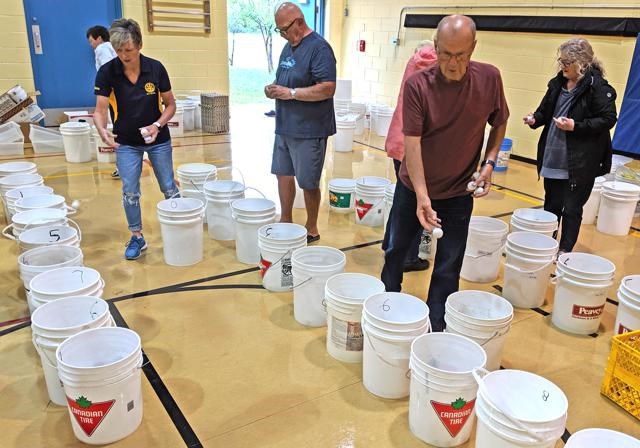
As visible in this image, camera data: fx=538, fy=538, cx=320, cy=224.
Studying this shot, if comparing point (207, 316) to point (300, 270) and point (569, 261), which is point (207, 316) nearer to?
point (300, 270)

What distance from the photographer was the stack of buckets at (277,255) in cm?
340

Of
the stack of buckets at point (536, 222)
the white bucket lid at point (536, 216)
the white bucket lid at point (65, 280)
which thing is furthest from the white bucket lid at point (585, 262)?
the white bucket lid at point (65, 280)

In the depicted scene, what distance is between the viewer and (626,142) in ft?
20.7

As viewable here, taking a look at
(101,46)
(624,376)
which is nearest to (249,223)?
(624,376)

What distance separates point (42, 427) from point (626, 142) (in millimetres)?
6501

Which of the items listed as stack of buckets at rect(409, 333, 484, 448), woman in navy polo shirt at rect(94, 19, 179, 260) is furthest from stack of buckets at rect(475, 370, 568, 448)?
woman in navy polo shirt at rect(94, 19, 179, 260)

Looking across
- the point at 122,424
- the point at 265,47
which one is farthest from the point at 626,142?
the point at 265,47

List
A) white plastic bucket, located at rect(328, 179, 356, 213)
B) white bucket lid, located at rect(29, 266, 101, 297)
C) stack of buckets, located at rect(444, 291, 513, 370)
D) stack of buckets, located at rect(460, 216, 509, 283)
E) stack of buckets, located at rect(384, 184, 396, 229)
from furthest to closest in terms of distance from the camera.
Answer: white plastic bucket, located at rect(328, 179, 356, 213)
stack of buckets, located at rect(384, 184, 396, 229)
stack of buckets, located at rect(460, 216, 509, 283)
white bucket lid, located at rect(29, 266, 101, 297)
stack of buckets, located at rect(444, 291, 513, 370)

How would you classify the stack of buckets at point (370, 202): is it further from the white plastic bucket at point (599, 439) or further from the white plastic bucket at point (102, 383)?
the white plastic bucket at point (599, 439)

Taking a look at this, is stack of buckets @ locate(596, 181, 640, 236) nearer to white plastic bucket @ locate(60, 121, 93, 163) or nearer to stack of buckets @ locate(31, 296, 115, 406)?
stack of buckets @ locate(31, 296, 115, 406)

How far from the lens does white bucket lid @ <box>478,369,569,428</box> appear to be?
2109 millimetres

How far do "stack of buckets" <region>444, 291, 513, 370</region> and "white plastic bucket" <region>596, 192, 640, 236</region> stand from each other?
2618 mm

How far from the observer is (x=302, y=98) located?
150 inches

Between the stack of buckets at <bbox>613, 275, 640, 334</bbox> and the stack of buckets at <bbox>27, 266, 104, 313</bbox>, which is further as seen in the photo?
the stack of buckets at <bbox>613, 275, 640, 334</bbox>
